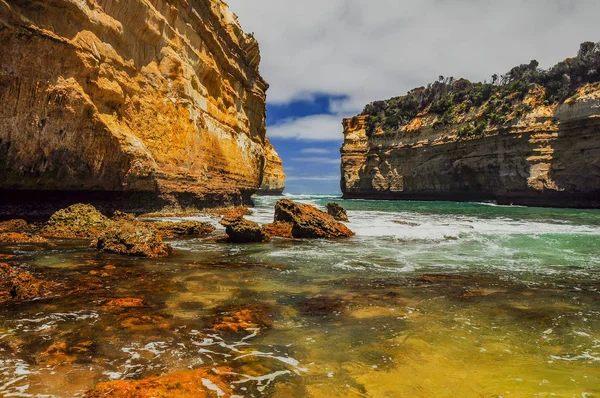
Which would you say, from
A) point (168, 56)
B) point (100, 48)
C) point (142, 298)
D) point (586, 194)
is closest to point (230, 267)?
point (142, 298)

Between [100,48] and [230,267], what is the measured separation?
39.4 feet

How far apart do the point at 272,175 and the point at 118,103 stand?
6765 centimetres

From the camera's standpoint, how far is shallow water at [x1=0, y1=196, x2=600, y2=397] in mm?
3125

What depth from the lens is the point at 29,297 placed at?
16.6 feet

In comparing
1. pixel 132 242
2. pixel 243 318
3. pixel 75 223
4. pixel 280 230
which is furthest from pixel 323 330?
pixel 75 223

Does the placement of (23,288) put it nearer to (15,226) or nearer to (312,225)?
(15,226)

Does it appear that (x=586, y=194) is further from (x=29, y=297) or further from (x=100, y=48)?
(x=29, y=297)

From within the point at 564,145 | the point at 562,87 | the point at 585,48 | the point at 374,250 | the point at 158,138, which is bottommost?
the point at 374,250

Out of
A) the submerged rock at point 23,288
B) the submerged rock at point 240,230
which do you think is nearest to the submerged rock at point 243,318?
the submerged rock at point 23,288

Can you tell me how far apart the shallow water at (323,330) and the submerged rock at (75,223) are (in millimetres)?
3181

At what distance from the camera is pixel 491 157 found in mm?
48031

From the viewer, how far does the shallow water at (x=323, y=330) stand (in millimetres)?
3125

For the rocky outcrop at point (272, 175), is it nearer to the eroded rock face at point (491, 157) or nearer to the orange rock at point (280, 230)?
the eroded rock face at point (491, 157)

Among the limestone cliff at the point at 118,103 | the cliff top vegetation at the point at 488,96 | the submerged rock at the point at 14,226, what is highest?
the cliff top vegetation at the point at 488,96
